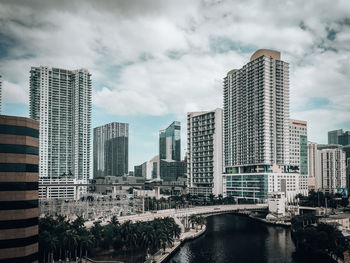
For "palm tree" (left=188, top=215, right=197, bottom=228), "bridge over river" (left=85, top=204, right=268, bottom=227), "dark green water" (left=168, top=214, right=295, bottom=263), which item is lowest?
"dark green water" (left=168, top=214, right=295, bottom=263)

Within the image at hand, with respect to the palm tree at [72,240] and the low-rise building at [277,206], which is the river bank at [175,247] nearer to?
the palm tree at [72,240]

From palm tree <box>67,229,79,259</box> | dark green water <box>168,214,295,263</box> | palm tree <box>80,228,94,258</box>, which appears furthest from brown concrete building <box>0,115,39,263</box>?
dark green water <box>168,214,295,263</box>

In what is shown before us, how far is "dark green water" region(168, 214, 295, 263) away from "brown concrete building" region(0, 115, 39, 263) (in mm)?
42869

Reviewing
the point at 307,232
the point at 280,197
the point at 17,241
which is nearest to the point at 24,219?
the point at 17,241

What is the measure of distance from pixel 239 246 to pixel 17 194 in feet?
234

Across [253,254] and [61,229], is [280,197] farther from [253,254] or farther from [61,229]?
[61,229]

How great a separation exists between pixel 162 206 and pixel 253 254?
10118 cm

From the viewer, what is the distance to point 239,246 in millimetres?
101188


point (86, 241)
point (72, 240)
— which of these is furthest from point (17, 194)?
point (86, 241)

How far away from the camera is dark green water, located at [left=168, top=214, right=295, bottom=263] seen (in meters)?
87.8

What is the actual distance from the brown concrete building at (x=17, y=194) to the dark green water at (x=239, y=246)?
1688 inches

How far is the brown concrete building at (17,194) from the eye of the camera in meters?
49.9

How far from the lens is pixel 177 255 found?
90000 mm

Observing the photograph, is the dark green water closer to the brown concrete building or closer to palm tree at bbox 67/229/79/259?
palm tree at bbox 67/229/79/259
